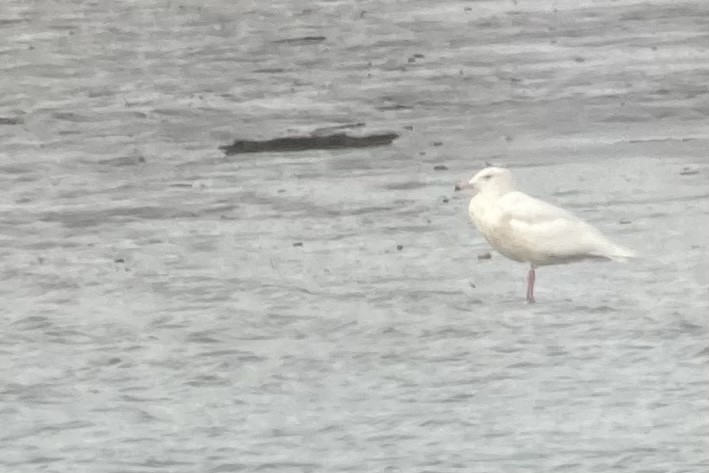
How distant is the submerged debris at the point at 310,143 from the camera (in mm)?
13836

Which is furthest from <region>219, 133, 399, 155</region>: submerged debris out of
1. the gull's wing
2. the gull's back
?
the gull's wing

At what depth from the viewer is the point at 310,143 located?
1391cm

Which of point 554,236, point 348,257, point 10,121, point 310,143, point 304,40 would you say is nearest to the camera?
point 554,236

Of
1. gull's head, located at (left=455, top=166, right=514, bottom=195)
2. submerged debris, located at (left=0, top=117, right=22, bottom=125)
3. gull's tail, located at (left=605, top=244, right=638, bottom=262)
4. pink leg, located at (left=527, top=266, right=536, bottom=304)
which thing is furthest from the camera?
submerged debris, located at (left=0, top=117, right=22, bottom=125)

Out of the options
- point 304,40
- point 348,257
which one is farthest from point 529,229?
point 304,40

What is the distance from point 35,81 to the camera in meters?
16.9

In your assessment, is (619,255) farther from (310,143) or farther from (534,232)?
(310,143)

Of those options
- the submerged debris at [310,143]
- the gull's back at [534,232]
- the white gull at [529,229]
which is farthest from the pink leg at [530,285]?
the submerged debris at [310,143]

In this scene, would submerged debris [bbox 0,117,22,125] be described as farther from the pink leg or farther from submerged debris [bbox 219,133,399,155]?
the pink leg

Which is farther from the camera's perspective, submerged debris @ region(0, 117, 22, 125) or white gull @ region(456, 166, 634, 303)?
submerged debris @ region(0, 117, 22, 125)

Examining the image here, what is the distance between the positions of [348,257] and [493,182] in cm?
82

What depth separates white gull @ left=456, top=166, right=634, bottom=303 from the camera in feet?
33.2

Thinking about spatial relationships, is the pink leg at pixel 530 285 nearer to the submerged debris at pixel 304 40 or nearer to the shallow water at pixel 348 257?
the shallow water at pixel 348 257

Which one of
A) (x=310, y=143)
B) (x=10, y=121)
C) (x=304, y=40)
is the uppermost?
(x=310, y=143)
